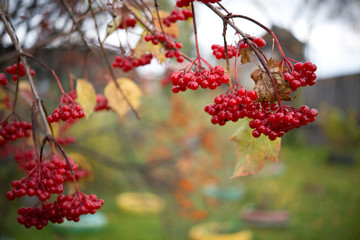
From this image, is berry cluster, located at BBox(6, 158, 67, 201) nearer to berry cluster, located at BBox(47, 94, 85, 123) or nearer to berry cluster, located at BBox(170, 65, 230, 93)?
berry cluster, located at BBox(47, 94, 85, 123)

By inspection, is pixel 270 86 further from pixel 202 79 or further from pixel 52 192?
pixel 52 192

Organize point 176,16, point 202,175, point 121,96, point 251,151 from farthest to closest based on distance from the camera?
point 202,175, point 121,96, point 176,16, point 251,151

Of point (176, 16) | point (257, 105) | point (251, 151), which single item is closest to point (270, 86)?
point (257, 105)

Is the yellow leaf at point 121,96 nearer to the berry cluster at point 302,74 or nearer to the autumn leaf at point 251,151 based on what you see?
the autumn leaf at point 251,151

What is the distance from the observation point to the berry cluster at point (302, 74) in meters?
0.74

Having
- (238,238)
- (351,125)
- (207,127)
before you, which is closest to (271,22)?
(238,238)

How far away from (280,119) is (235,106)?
0.41 ft

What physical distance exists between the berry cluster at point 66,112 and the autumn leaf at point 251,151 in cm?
51

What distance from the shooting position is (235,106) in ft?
2.59

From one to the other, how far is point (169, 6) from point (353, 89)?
646 centimetres

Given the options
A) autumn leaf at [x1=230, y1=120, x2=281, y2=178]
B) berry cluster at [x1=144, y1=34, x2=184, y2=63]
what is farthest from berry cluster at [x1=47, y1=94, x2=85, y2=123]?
autumn leaf at [x1=230, y1=120, x2=281, y2=178]

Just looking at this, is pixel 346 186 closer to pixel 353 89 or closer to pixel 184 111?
pixel 353 89

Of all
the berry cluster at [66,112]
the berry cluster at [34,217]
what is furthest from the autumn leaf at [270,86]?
the berry cluster at [34,217]

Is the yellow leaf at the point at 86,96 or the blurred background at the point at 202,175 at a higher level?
the blurred background at the point at 202,175
